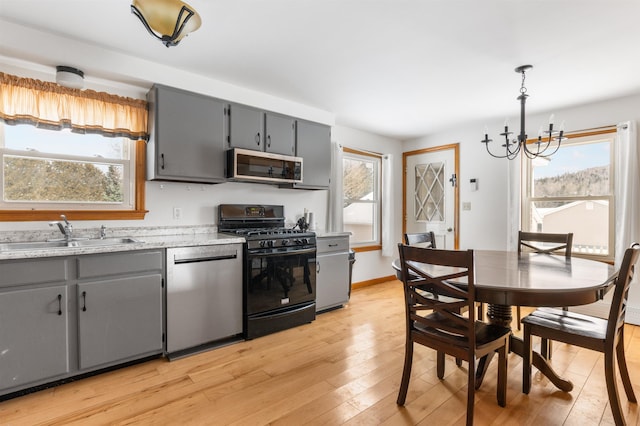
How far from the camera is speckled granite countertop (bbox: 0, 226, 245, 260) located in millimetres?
1944

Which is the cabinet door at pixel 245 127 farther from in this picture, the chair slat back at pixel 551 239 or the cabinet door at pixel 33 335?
the chair slat back at pixel 551 239

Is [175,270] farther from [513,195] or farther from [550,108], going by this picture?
[550,108]

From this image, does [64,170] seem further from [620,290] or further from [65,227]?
[620,290]

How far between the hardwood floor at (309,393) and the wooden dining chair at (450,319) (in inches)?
8.1

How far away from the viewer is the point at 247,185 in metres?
3.51

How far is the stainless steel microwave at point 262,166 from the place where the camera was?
300 centimetres

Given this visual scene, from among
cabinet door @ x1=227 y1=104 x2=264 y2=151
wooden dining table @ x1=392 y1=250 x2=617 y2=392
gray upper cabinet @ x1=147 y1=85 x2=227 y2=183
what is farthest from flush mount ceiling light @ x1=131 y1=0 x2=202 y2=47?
wooden dining table @ x1=392 y1=250 x2=617 y2=392

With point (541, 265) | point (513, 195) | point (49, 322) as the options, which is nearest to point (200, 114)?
point (49, 322)

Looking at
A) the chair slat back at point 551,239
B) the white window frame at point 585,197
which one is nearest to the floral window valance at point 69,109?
the chair slat back at point 551,239

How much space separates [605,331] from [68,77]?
397 centimetres

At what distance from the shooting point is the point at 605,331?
5.92ft

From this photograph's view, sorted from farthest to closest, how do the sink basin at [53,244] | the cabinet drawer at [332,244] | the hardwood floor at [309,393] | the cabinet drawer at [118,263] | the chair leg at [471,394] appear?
the cabinet drawer at [332,244]
the sink basin at [53,244]
the cabinet drawer at [118,263]
the hardwood floor at [309,393]
the chair leg at [471,394]

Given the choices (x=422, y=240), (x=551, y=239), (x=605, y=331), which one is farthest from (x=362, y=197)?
(x=605, y=331)

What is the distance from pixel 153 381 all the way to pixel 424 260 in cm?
197
